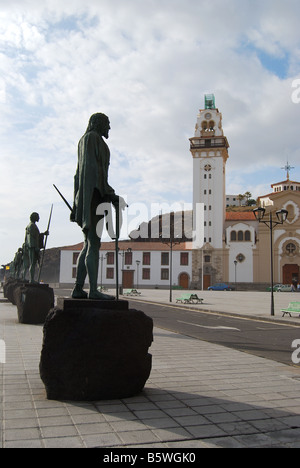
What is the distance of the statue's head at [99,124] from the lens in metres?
5.66

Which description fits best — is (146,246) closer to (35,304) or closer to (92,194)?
(35,304)

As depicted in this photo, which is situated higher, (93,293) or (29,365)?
(93,293)

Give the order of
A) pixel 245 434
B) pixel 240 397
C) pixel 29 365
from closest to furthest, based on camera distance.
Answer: pixel 245 434, pixel 240 397, pixel 29 365

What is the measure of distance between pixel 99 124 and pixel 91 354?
2864 millimetres

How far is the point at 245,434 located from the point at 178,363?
3445 millimetres

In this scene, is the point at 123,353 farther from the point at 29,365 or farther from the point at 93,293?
the point at 29,365

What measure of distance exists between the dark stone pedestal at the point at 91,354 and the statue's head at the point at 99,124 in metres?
2.24

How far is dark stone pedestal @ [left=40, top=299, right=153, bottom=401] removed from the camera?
4.60 metres

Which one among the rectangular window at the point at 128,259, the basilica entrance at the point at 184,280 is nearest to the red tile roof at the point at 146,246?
the rectangular window at the point at 128,259

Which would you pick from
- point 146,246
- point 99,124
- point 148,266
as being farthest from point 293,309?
point 146,246

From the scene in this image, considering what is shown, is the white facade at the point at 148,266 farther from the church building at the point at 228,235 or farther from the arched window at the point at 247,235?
the arched window at the point at 247,235

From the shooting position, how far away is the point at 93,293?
536 cm
